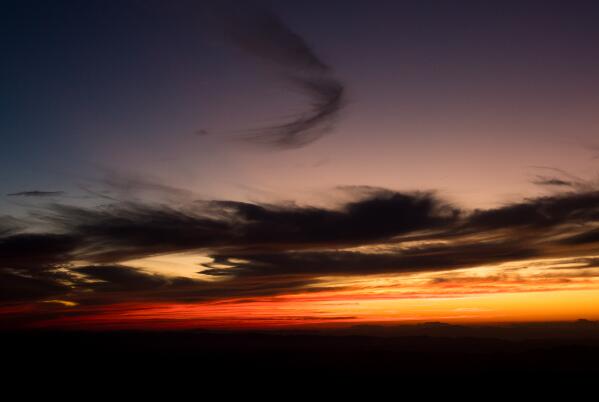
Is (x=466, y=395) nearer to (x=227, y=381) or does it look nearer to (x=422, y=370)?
(x=422, y=370)

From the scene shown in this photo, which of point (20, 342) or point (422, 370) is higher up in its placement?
point (20, 342)

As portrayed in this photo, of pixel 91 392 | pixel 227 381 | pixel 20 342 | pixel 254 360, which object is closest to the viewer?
pixel 91 392

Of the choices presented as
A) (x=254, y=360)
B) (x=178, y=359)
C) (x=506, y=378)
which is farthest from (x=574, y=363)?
(x=178, y=359)

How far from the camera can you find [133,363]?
570 ft

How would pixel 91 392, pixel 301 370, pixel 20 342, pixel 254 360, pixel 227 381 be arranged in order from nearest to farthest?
pixel 91 392, pixel 227 381, pixel 301 370, pixel 20 342, pixel 254 360

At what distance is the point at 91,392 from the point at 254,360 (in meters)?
77.5

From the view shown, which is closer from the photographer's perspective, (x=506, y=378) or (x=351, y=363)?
(x=506, y=378)

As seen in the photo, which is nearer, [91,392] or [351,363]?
[91,392]

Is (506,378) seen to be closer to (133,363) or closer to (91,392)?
(91,392)

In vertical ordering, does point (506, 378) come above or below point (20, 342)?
below

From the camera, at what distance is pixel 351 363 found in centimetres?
18400

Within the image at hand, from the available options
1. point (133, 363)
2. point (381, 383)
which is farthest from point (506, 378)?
point (133, 363)

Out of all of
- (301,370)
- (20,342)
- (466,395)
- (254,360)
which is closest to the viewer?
(466,395)

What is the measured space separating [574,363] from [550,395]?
6575cm
